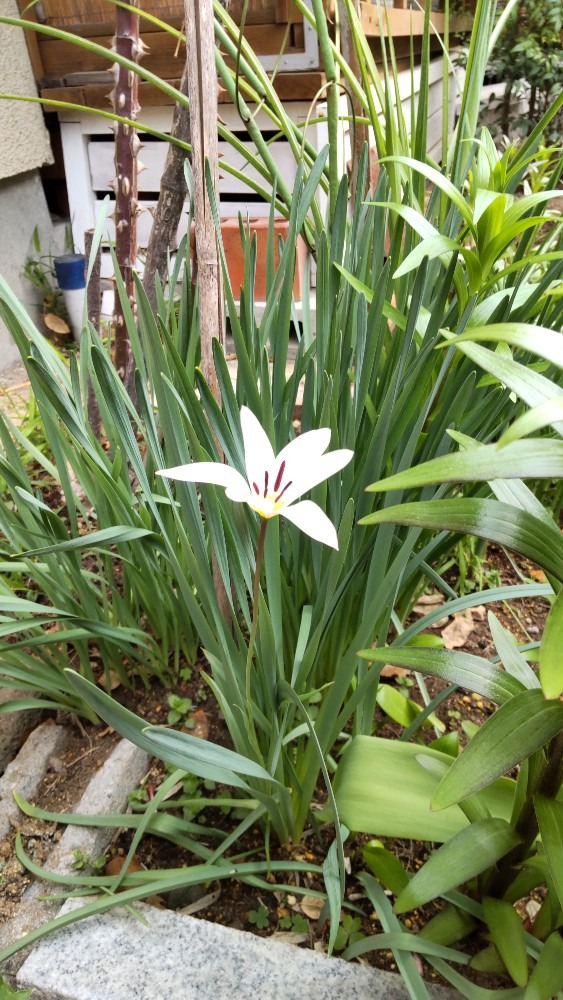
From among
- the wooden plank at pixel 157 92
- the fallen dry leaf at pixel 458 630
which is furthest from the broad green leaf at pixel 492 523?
the wooden plank at pixel 157 92

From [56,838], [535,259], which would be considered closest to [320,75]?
[535,259]

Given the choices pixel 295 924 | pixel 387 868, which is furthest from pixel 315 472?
pixel 295 924

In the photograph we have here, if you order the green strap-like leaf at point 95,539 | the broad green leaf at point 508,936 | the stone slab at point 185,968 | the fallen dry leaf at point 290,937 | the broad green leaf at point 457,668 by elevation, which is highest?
the green strap-like leaf at point 95,539

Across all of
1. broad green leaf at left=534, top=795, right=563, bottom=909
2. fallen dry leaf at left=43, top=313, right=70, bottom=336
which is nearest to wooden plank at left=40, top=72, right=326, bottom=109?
fallen dry leaf at left=43, top=313, right=70, bottom=336

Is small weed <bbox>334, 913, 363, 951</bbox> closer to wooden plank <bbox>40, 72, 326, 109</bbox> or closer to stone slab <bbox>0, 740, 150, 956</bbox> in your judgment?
stone slab <bbox>0, 740, 150, 956</bbox>

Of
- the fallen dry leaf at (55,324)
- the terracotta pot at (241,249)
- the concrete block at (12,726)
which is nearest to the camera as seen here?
the concrete block at (12,726)

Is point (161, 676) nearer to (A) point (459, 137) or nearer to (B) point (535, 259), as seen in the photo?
(B) point (535, 259)

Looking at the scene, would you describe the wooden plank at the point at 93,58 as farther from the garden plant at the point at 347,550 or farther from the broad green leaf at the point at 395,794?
the broad green leaf at the point at 395,794
